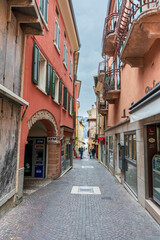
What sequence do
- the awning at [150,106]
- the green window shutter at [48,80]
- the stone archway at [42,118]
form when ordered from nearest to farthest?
1. the awning at [150,106]
2. the stone archway at [42,118]
3. the green window shutter at [48,80]

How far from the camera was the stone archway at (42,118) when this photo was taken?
712 centimetres

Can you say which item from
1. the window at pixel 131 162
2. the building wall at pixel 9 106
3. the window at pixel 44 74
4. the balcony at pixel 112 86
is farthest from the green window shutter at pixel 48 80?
the window at pixel 131 162

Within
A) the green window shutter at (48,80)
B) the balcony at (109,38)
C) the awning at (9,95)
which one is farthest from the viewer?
the balcony at (109,38)

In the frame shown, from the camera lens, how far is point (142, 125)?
20.3 ft

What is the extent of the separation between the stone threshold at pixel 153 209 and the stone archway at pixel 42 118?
15.5 ft

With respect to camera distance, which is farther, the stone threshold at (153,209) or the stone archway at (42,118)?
the stone archway at (42,118)

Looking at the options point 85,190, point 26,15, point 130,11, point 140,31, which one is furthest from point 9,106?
point 85,190

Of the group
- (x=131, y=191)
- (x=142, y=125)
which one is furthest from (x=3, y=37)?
(x=131, y=191)

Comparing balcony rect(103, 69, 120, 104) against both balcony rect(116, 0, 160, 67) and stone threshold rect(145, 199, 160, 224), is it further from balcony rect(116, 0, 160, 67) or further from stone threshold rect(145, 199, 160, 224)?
stone threshold rect(145, 199, 160, 224)

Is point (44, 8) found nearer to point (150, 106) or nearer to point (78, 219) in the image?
point (150, 106)

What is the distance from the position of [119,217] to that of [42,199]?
2938 mm

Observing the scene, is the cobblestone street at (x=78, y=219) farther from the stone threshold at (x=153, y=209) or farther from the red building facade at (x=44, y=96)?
the red building facade at (x=44, y=96)

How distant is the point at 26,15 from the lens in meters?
5.52

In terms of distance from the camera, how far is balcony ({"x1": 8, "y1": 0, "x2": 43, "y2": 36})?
193 inches
